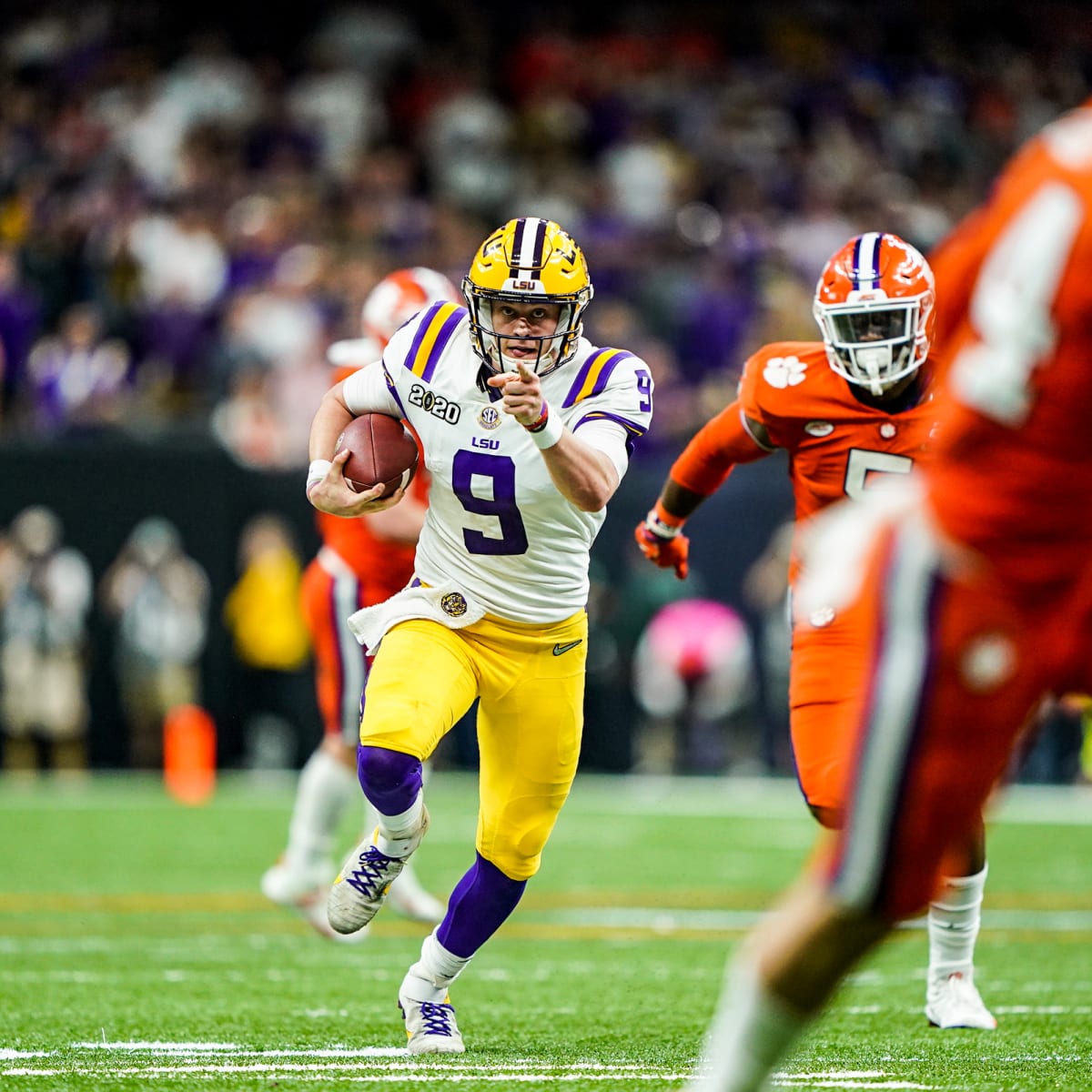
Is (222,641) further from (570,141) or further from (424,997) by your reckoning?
(424,997)

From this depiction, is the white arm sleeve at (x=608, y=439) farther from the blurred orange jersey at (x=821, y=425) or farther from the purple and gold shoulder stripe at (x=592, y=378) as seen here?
the blurred orange jersey at (x=821, y=425)

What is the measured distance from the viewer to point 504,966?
611cm

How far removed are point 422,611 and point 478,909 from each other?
684 millimetres

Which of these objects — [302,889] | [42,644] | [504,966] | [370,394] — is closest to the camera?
[370,394]

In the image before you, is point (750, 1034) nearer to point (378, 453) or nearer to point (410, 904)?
point (378, 453)

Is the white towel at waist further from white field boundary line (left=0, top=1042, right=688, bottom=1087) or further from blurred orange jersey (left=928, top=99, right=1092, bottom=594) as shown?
blurred orange jersey (left=928, top=99, right=1092, bottom=594)

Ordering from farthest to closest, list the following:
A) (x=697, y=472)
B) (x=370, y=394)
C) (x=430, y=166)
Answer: (x=430, y=166)
(x=697, y=472)
(x=370, y=394)

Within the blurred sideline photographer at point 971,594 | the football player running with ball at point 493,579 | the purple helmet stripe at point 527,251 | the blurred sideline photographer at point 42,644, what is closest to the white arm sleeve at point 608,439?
the football player running with ball at point 493,579

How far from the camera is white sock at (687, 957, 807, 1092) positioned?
2.73 meters

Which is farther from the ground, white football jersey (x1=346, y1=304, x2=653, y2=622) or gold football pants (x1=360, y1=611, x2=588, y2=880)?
white football jersey (x1=346, y1=304, x2=653, y2=622)

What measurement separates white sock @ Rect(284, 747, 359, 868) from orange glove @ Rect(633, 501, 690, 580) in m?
1.72

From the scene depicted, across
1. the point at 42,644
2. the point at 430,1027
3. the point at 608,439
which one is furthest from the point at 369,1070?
the point at 42,644

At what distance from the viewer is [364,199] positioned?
13883 millimetres

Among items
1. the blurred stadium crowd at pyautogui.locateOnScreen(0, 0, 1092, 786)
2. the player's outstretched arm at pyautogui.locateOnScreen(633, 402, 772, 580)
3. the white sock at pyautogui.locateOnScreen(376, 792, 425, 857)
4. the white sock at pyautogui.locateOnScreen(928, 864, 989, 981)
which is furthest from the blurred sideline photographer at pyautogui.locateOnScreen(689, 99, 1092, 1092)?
the blurred stadium crowd at pyautogui.locateOnScreen(0, 0, 1092, 786)
